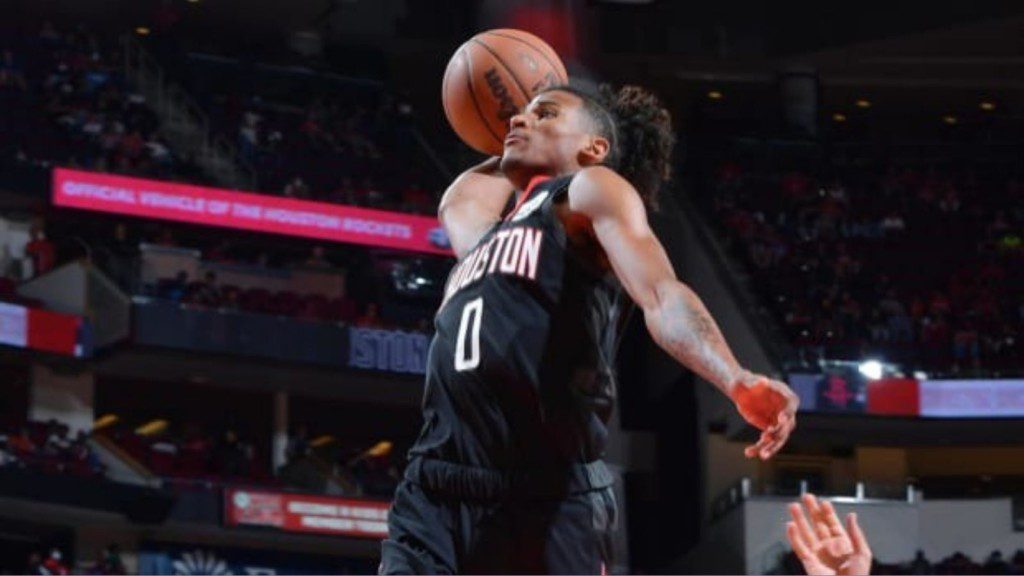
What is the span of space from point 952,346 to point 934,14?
6887 mm

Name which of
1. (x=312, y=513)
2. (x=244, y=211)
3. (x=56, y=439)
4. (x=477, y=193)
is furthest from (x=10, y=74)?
(x=477, y=193)

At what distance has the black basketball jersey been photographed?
4730 millimetres

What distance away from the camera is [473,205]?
5.63m

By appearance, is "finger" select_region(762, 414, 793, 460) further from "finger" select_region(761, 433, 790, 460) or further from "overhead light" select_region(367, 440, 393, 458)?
"overhead light" select_region(367, 440, 393, 458)

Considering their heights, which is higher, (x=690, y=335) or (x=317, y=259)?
(x=317, y=259)

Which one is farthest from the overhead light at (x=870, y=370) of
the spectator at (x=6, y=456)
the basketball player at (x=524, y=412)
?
the basketball player at (x=524, y=412)

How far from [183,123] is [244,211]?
2.62m

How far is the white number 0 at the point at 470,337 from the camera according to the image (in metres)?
4.77

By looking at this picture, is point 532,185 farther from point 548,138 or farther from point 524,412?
point 524,412

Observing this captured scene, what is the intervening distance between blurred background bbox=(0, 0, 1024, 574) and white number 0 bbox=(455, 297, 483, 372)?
18379 mm

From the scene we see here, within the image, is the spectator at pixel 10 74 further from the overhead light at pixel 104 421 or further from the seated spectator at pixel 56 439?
the seated spectator at pixel 56 439

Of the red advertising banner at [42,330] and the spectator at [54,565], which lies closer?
the spectator at [54,565]


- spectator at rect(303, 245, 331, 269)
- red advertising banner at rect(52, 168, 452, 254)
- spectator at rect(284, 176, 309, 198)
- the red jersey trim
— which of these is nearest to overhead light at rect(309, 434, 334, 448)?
spectator at rect(303, 245, 331, 269)

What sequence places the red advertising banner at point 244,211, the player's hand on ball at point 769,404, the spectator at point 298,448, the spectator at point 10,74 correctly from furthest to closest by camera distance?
1. the spectator at point 298,448
2. the spectator at point 10,74
3. the red advertising banner at point 244,211
4. the player's hand on ball at point 769,404
